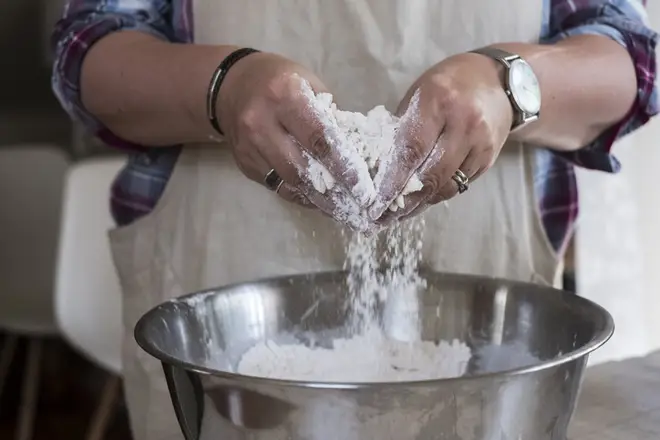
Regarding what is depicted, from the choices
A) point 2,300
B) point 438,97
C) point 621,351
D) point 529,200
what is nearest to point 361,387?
point 438,97

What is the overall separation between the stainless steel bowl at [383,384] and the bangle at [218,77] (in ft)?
0.45

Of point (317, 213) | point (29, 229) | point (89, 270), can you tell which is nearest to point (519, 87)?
point (317, 213)

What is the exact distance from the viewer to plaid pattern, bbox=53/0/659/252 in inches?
30.7

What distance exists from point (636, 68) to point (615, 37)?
0.03 metres

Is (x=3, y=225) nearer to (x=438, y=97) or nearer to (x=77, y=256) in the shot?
(x=77, y=256)

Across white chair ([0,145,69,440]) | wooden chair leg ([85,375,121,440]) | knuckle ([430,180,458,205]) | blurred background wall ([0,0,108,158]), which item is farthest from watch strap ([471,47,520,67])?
blurred background wall ([0,0,108,158])

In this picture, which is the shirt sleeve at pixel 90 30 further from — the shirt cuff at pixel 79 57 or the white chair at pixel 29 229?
the white chair at pixel 29 229

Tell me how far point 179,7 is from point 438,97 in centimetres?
32

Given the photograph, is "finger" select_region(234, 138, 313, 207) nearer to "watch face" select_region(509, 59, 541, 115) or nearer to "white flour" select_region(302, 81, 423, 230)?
"white flour" select_region(302, 81, 423, 230)

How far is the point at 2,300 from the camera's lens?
165cm

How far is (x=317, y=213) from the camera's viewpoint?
0.79 meters

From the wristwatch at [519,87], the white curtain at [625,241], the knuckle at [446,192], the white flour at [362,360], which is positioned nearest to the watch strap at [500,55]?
the wristwatch at [519,87]

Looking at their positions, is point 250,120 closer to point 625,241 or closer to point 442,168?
point 442,168

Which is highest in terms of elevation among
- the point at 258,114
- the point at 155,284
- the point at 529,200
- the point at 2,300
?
the point at 258,114
